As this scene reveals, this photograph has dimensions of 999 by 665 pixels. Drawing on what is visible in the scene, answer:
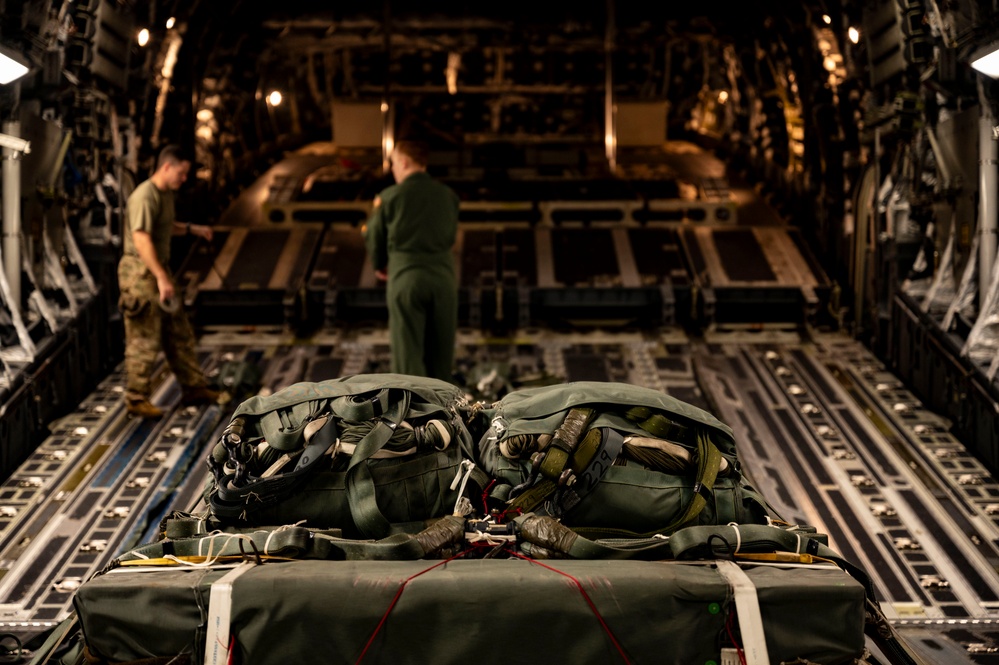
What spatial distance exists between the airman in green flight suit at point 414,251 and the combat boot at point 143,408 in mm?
1634

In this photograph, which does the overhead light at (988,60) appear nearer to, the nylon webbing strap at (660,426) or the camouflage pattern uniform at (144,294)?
the nylon webbing strap at (660,426)

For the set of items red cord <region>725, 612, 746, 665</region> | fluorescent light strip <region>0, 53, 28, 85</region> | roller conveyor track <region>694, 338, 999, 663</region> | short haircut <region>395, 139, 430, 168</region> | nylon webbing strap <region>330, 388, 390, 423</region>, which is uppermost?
fluorescent light strip <region>0, 53, 28, 85</region>

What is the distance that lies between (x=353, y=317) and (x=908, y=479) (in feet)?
15.6

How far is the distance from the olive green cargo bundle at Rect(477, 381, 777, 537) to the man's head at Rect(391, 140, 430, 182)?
3342 millimetres

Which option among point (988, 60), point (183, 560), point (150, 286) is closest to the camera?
point (183, 560)

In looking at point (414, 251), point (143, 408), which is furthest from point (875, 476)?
point (143, 408)

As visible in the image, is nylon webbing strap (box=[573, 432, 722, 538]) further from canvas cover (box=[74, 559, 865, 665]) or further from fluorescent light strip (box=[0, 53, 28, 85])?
fluorescent light strip (box=[0, 53, 28, 85])

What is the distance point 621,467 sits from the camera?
3766 millimetres

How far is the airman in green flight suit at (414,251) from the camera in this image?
22.5 feet

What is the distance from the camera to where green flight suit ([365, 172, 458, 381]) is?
6867 mm

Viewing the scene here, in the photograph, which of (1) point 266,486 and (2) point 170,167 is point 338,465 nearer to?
(1) point 266,486

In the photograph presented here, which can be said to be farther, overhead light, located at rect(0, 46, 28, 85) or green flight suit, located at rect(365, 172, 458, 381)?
green flight suit, located at rect(365, 172, 458, 381)

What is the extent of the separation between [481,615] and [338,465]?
931 mm

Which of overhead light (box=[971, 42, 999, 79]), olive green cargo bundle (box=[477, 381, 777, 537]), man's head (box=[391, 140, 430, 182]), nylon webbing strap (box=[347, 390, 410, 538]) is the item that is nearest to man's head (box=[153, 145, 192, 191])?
man's head (box=[391, 140, 430, 182])
